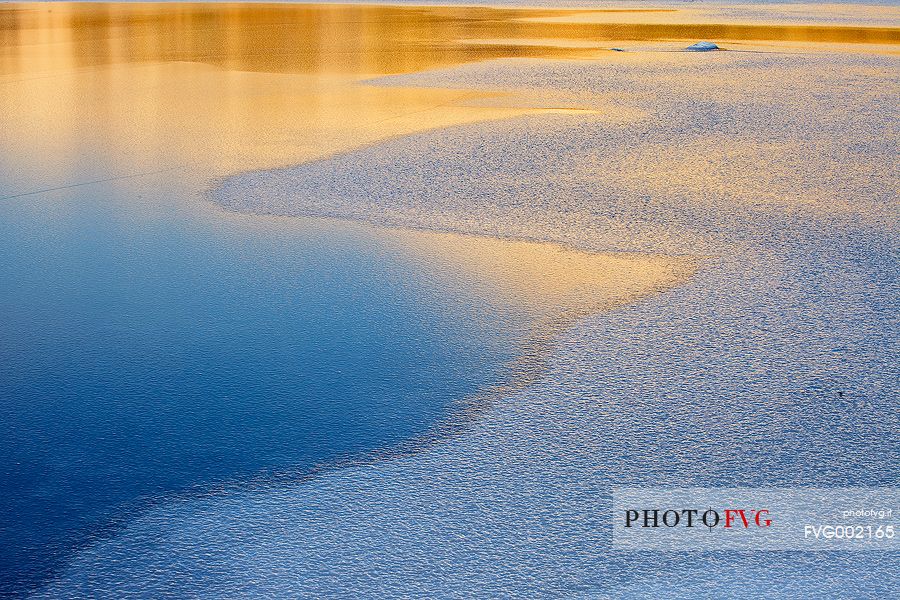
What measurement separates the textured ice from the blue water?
0.17 m

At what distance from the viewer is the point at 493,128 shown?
7941 mm

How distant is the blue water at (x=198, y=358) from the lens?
2570 millimetres

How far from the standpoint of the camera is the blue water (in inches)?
101

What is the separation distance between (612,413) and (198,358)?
1.37 m

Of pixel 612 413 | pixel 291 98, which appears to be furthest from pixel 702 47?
pixel 612 413

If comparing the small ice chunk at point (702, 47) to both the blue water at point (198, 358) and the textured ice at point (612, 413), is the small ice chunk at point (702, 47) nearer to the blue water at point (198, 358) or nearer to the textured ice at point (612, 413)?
the textured ice at point (612, 413)

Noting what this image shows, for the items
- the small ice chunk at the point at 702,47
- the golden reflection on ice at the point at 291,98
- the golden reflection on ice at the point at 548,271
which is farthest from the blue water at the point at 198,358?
the small ice chunk at the point at 702,47

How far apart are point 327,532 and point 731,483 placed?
102cm

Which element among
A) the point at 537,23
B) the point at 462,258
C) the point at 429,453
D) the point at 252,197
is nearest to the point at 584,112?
the point at 252,197

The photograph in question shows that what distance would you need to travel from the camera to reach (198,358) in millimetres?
3316

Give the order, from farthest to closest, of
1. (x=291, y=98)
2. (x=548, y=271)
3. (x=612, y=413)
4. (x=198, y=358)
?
(x=291, y=98) < (x=548, y=271) < (x=198, y=358) < (x=612, y=413)

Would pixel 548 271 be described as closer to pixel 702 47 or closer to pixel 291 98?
pixel 291 98

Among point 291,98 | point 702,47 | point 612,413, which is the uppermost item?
point 702,47

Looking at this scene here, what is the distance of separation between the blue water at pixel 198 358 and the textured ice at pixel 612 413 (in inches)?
6.8
